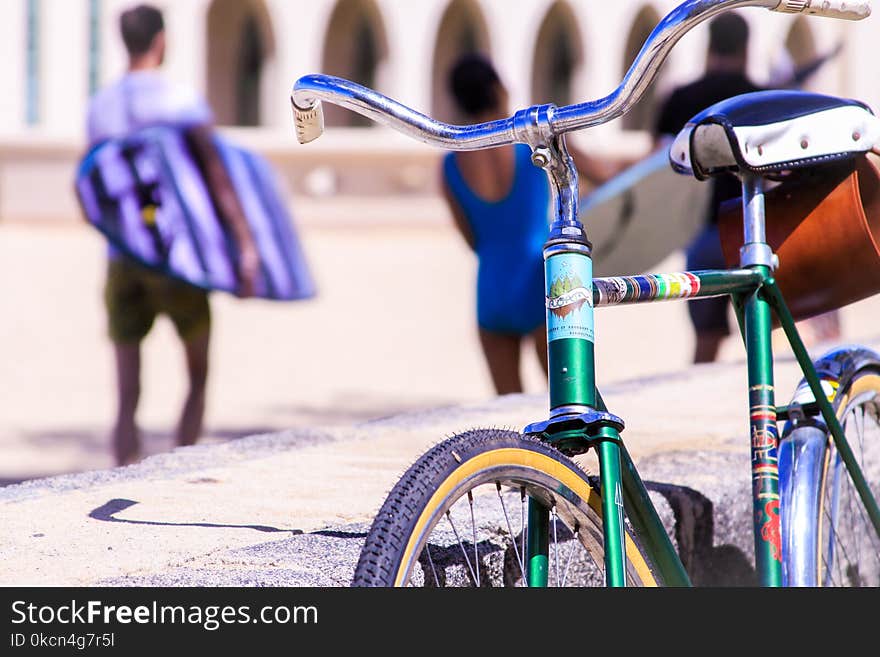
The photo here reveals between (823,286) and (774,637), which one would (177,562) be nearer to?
(774,637)

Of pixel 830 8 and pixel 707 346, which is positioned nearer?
pixel 830 8

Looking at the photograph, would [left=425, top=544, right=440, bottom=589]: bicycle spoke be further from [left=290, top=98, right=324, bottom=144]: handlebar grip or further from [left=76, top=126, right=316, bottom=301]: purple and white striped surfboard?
[left=76, top=126, right=316, bottom=301]: purple and white striped surfboard

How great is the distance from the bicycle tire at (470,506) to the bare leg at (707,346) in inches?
147

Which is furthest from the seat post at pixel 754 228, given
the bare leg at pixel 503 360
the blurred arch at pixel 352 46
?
the blurred arch at pixel 352 46

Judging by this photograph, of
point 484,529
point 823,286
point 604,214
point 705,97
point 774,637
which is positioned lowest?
point 774,637

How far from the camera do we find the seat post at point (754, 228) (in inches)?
89.1

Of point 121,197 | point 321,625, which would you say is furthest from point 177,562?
point 121,197

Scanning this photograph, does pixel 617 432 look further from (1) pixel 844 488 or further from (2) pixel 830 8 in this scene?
(1) pixel 844 488

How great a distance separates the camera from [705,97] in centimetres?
574

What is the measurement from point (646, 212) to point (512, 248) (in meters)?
0.73

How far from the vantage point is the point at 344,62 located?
2469cm

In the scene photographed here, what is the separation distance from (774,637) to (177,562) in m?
0.93

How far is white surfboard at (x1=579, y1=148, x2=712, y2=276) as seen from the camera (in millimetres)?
5461

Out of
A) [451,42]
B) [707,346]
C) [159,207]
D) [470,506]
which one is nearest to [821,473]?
[470,506]
